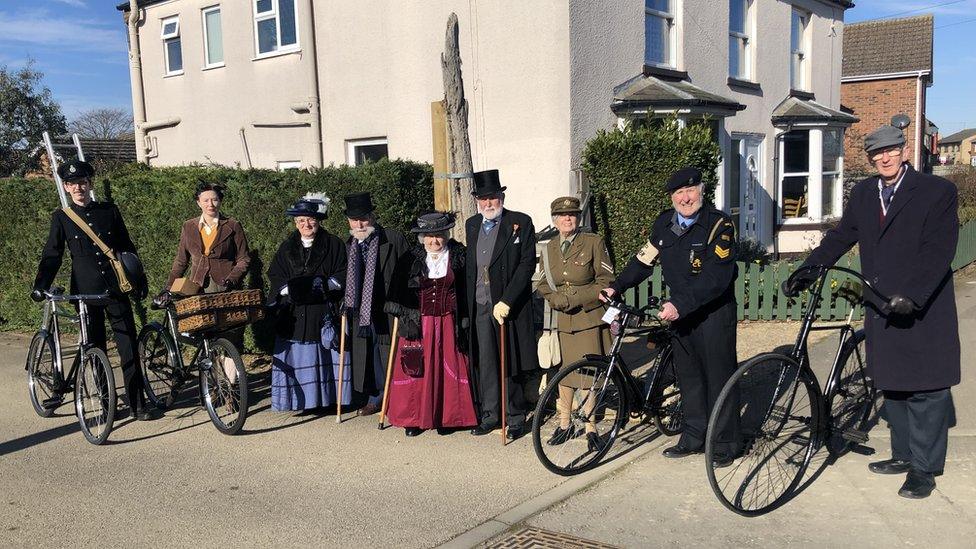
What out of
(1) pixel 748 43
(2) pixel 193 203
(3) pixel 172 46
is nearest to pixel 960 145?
(1) pixel 748 43

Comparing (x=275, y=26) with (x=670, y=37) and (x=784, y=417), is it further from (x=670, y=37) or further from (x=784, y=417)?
(x=784, y=417)

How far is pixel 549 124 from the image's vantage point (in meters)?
11.6

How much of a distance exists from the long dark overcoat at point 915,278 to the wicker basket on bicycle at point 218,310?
4.39 meters

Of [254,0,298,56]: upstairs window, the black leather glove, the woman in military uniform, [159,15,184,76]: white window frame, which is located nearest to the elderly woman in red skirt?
the woman in military uniform

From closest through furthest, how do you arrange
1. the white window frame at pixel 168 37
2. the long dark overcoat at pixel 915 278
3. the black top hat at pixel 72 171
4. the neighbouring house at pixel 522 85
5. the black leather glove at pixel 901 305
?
the black leather glove at pixel 901 305
the long dark overcoat at pixel 915 278
the black top hat at pixel 72 171
the neighbouring house at pixel 522 85
the white window frame at pixel 168 37

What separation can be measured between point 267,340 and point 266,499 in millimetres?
4163

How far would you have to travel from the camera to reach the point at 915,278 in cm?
438

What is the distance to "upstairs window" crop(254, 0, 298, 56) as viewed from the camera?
1510 centimetres

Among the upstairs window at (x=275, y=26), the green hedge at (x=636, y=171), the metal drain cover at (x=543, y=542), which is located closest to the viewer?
the metal drain cover at (x=543, y=542)

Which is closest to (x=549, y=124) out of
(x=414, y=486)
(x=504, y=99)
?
(x=504, y=99)

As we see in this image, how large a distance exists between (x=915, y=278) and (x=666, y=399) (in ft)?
5.84

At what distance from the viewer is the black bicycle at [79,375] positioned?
6.12 meters

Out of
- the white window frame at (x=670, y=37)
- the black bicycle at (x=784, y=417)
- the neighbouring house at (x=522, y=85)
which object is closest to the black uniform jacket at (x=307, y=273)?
the black bicycle at (x=784, y=417)

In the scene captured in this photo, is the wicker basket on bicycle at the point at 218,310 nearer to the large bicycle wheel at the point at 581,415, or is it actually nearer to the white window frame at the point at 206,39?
the large bicycle wheel at the point at 581,415
